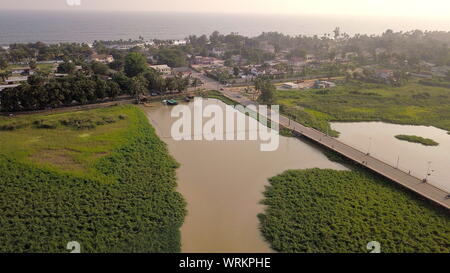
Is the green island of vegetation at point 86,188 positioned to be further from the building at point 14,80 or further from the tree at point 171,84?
the building at point 14,80

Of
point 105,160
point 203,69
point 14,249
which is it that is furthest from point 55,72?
point 14,249

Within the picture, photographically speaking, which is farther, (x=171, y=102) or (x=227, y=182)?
(x=171, y=102)

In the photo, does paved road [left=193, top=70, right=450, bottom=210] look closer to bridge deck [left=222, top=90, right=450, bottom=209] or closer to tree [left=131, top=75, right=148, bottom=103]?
bridge deck [left=222, top=90, right=450, bottom=209]

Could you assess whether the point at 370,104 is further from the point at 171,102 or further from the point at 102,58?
the point at 102,58

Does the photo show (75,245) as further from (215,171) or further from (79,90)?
(79,90)

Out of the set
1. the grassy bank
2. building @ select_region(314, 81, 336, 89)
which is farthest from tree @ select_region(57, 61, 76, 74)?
building @ select_region(314, 81, 336, 89)

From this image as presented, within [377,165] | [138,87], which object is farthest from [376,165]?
[138,87]
